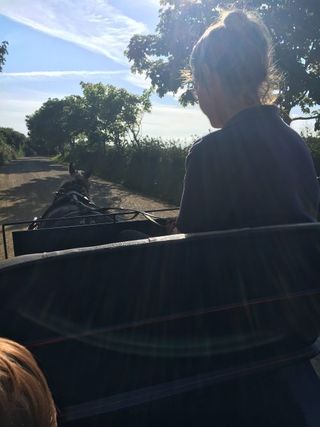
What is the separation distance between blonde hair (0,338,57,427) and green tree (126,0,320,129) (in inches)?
286

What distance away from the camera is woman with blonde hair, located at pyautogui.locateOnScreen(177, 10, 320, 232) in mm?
1859

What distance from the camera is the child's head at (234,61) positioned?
6.51 ft

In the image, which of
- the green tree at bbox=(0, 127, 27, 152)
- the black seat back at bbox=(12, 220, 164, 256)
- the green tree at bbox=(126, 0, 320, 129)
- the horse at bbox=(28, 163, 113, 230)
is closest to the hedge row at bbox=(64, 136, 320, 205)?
the green tree at bbox=(126, 0, 320, 129)

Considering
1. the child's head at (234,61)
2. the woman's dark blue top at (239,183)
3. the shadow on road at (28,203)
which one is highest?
the child's head at (234,61)

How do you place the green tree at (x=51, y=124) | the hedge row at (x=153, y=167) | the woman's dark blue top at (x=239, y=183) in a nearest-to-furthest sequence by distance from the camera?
the woman's dark blue top at (x=239, y=183)
the hedge row at (x=153, y=167)
the green tree at (x=51, y=124)

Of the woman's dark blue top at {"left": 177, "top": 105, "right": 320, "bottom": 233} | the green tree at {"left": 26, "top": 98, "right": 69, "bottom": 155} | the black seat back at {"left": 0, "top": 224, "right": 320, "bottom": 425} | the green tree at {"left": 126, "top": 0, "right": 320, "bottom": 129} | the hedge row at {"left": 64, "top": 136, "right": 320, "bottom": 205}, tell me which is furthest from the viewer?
the green tree at {"left": 26, "top": 98, "right": 69, "bottom": 155}

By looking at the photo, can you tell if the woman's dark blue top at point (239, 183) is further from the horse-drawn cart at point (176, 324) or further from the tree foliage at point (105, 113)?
the tree foliage at point (105, 113)

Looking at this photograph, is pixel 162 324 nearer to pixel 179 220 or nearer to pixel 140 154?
pixel 179 220

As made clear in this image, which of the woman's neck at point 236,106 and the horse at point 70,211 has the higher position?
the woman's neck at point 236,106

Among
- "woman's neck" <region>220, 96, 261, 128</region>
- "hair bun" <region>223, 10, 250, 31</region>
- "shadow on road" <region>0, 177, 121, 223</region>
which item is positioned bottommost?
"shadow on road" <region>0, 177, 121, 223</region>

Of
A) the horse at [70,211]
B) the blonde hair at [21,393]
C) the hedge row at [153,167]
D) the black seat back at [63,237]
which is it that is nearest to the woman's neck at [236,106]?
the black seat back at [63,237]

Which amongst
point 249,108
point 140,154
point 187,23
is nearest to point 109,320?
point 249,108

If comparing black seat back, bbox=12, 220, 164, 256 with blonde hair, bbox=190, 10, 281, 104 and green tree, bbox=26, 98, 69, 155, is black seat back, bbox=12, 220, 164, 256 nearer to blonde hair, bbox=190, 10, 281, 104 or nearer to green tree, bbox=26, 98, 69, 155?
blonde hair, bbox=190, 10, 281, 104

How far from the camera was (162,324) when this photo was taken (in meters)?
1.55
